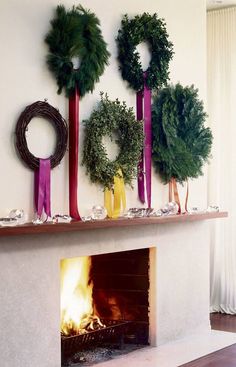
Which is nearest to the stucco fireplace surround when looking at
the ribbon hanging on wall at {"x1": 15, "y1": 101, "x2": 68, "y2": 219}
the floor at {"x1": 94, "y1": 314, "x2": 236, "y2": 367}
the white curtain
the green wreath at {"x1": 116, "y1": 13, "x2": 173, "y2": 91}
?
the floor at {"x1": 94, "y1": 314, "x2": 236, "y2": 367}

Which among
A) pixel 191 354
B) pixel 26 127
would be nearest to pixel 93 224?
pixel 26 127

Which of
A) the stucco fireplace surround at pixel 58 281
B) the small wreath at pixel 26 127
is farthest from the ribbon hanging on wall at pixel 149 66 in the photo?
the small wreath at pixel 26 127

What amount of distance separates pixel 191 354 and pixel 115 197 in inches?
48.7

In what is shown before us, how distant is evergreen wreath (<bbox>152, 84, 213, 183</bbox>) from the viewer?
16.2 feet

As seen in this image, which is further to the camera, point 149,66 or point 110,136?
point 149,66

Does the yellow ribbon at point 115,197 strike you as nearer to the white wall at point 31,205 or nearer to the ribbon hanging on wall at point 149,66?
the white wall at point 31,205

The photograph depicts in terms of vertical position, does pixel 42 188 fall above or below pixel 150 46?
below

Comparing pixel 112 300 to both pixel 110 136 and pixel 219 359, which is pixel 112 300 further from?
pixel 110 136

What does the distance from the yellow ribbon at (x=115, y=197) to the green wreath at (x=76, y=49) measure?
24.6 inches

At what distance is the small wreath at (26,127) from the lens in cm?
A: 380

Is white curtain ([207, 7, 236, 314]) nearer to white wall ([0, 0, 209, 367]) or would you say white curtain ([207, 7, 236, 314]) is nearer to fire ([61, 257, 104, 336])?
white wall ([0, 0, 209, 367])

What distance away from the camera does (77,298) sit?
185 inches

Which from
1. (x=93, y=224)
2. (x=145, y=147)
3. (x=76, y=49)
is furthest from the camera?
(x=145, y=147)

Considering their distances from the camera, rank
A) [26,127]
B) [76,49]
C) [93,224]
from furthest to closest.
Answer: [76,49]
[93,224]
[26,127]
